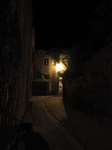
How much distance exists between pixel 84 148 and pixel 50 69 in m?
13.1

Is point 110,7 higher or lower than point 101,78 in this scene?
higher

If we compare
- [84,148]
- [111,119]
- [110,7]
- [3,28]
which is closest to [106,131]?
[111,119]

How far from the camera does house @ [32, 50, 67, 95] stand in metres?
14.9

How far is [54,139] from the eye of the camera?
3.30m

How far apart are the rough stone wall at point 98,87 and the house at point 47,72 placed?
9133mm

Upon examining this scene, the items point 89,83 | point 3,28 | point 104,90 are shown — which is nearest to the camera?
point 3,28

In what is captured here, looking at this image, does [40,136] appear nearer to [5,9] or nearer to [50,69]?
[5,9]

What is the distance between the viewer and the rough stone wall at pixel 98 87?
4.30 meters

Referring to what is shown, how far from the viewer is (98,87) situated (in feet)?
16.1

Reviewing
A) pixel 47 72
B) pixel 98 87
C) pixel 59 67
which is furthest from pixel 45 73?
pixel 98 87

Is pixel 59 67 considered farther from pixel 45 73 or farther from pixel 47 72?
pixel 45 73

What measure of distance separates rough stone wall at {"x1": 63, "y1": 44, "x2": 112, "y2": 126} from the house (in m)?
9.13

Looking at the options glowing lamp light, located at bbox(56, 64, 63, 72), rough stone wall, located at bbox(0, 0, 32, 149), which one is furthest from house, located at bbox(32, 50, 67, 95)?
rough stone wall, located at bbox(0, 0, 32, 149)

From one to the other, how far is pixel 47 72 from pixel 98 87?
1109 centimetres
